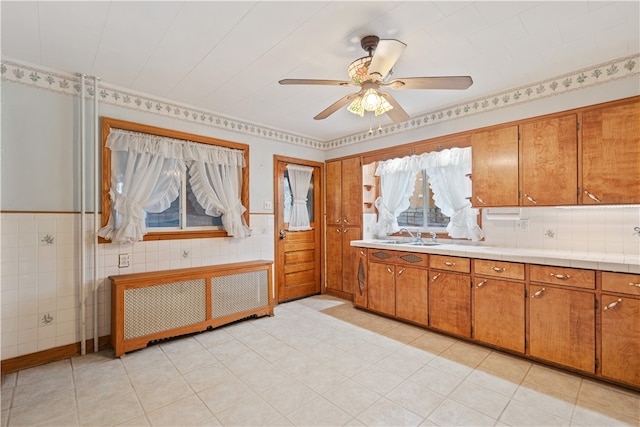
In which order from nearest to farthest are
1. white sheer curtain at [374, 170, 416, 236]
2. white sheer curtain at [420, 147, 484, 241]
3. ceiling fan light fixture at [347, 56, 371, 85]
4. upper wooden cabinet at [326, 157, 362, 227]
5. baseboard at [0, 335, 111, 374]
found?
1. ceiling fan light fixture at [347, 56, 371, 85]
2. baseboard at [0, 335, 111, 374]
3. white sheer curtain at [420, 147, 484, 241]
4. white sheer curtain at [374, 170, 416, 236]
5. upper wooden cabinet at [326, 157, 362, 227]

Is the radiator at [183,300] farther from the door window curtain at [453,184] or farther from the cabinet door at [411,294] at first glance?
the door window curtain at [453,184]

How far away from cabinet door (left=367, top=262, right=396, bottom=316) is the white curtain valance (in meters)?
2.25

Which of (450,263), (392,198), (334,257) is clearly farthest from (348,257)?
(450,263)

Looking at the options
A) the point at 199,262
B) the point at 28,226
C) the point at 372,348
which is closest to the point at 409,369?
the point at 372,348

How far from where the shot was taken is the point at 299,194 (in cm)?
468

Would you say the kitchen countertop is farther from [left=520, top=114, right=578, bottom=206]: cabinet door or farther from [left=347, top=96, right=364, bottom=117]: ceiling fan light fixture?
[left=347, top=96, right=364, bottom=117]: ceiling fan light fixture

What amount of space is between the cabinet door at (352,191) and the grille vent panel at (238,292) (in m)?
1.57

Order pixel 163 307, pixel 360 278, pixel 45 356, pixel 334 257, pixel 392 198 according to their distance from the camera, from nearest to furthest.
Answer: pixel 45 356, pixel 163 307, pixel 360 278, pixel 392 198, pixel 334 257

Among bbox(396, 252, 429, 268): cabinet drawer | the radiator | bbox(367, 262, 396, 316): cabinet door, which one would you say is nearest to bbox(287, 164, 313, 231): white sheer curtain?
the radiator

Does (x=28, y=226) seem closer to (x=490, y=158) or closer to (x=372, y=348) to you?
(x=372, y=348)

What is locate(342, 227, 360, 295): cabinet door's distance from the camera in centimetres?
450

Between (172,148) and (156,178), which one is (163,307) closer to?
(156,178)

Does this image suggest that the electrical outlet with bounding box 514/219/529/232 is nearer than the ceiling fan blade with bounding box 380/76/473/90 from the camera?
No

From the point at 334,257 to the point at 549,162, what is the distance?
3.05 m
